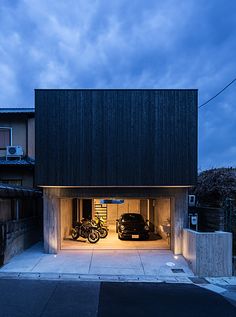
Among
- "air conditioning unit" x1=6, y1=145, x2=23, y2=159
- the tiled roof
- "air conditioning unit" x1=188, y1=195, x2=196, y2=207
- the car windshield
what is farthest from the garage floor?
"air conditioning unit" x1=6, y1=145, x2=23, y2=159

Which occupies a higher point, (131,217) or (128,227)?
(131,217)

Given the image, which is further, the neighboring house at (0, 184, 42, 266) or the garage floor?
the garage floor

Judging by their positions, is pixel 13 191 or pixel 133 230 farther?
pixel 133 230

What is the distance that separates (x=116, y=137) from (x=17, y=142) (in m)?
7.40

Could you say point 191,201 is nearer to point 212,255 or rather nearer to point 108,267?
point 212,255

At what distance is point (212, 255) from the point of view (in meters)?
9.24

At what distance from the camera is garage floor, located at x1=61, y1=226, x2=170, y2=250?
12907 mm

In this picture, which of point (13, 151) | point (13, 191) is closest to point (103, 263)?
point (13, 191)

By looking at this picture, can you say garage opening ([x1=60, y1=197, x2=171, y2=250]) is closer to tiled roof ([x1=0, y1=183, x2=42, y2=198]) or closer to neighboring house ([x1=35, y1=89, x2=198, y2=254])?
tiled roof ([x1=0, y1=183, x2=42, y2=198])

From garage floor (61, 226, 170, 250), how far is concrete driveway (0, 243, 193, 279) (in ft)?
2.32

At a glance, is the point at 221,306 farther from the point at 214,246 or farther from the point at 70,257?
the point at 70,257

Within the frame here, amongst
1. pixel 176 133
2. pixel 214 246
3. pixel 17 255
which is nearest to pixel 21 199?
pixel 17 255

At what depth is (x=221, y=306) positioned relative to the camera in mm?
6816

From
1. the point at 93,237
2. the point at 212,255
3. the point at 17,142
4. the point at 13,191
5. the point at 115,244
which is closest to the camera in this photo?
the point at 212,255
